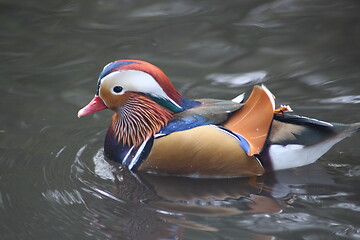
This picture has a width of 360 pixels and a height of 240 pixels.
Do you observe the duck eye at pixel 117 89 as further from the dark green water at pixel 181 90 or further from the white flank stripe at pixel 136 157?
the dark green water at pixel 181 90

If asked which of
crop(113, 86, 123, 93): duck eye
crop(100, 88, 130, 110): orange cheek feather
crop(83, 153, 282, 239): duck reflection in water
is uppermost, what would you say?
crop(113, 86, 123, 93): duck eye

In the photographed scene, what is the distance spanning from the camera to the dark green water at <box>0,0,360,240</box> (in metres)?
4.41

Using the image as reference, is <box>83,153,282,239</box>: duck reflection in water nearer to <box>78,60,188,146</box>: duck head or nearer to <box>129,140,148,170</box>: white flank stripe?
<box>129,140,148,170</box>: white flank stripe

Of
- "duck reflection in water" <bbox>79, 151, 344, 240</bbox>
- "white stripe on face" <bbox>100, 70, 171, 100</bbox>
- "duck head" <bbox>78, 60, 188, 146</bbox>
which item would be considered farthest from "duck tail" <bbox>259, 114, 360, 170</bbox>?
"white stripe on face" <bbox>100, 70, 171, 100</bbox>

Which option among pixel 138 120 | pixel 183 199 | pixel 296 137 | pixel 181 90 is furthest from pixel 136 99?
pixel 296 137

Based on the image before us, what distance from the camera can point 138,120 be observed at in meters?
5.29

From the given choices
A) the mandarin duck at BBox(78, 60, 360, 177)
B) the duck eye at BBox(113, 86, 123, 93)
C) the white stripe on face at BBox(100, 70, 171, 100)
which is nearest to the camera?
the mandarin duck at BBox(78, 60, 360, 177)

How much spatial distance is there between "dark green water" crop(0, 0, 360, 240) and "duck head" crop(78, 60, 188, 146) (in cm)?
34

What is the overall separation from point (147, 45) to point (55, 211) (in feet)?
10.1

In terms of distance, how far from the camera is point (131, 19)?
7.85 meters

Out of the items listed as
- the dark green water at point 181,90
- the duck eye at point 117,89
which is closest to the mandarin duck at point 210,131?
the duck eye at point 117,89

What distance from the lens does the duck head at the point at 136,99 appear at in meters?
5.00

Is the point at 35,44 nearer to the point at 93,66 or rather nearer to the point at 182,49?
the point at 93,66

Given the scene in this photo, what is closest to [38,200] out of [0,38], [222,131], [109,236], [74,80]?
[109,236]
